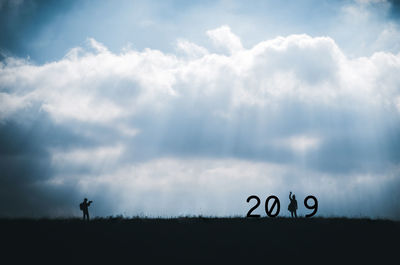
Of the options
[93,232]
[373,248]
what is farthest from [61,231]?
[373,248]

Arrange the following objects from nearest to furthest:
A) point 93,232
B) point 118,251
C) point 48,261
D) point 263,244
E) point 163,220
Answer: point 48,261
point 118,251
point 263,244
point 93,232
point 163,220

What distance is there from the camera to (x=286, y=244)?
19.6 m

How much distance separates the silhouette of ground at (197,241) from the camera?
55.9 ft

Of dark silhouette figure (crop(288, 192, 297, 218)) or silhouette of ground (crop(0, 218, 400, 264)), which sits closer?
silhouette of ground (crop(0, 218, 400, 264))

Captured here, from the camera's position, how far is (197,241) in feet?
64.2

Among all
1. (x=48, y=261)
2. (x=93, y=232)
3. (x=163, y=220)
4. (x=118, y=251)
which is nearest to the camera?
(x=48, y=261)

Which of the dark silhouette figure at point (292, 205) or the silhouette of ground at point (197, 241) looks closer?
the silhouette of ground at point (197, 241)

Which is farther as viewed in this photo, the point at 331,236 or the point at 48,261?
the point at 331,236

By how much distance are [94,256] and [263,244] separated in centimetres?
894

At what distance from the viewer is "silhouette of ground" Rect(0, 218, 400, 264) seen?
17.0 meters

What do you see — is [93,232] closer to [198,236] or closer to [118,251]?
[118,251]

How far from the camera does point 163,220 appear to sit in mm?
24672

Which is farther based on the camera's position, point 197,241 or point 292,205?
point 292,205

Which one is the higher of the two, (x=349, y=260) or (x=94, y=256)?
(x=94, y=256)
